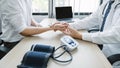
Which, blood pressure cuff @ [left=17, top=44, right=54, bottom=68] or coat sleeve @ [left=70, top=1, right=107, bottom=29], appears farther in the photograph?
coat sleeve @ [left=70, top=1, right=107, bottom=29]

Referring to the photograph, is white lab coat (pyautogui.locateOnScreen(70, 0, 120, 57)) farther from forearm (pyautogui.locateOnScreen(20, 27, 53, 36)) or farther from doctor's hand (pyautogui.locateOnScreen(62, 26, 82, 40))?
forearm (pyautogui.locateOnScreen(20, 27, 53, 36))

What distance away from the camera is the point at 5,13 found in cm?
144

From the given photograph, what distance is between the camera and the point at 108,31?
1.40 metres

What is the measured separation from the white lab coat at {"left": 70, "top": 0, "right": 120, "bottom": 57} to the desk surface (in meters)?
0.07

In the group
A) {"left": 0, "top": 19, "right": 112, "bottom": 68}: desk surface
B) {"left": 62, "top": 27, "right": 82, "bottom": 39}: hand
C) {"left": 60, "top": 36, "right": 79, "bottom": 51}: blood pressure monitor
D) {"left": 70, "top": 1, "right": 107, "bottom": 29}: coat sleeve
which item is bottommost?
{"left": 0, "top": 19, "right": 112, "bottom": 68}: desk surface

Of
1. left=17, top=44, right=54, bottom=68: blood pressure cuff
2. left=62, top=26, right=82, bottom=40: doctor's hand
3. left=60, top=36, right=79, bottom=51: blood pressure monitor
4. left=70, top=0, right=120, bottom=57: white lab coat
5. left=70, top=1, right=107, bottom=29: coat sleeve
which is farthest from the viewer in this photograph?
left=70, top=1, right=107, bottom=29: coat sleeve

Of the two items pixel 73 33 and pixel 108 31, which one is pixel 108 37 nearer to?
pixel 108 31

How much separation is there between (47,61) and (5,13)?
656mm

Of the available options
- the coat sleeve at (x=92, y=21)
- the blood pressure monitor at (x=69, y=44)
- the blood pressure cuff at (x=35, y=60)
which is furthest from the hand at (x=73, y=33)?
the blood pressure cuff at (x=35, y=60)

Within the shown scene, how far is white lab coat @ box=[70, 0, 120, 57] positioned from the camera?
4.41 ft

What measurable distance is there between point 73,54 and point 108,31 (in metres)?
0.39

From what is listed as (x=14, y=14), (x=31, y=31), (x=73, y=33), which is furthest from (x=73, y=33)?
(x=14, y=14)

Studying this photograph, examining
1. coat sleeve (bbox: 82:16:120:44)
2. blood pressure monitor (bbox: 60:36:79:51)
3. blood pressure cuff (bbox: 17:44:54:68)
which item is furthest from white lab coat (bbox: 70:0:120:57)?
blood pressure cuff (bbox: 17:44:54:68)

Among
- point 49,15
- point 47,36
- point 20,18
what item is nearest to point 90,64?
point 47,36
